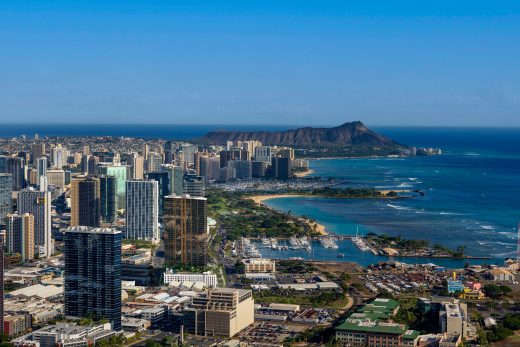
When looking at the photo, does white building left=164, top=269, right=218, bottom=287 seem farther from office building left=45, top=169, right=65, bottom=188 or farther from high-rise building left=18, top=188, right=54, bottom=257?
office building left=45, top=169, right=65, bottom=188

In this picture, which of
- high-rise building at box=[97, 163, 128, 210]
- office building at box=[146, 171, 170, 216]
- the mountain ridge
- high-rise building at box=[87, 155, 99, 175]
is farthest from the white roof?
the mountain ridge

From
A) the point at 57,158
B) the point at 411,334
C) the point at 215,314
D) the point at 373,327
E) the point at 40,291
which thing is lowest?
the point at 40,291

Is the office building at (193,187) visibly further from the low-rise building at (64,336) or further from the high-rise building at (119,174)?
the low-rise building at (64,336)

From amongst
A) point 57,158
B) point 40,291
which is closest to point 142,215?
point 40,291

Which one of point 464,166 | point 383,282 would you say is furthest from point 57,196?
point 464,166

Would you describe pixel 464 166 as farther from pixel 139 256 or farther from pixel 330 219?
pixel 139 256

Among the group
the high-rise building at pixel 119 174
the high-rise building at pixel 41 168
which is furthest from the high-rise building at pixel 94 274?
the high-rise building at pixel 41 168

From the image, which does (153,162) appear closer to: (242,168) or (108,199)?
(242,168)
